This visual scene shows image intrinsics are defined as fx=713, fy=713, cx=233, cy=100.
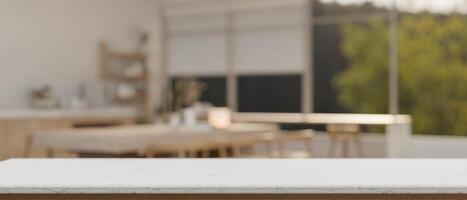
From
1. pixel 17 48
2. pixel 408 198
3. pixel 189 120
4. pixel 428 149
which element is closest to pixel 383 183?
pixel 408 198

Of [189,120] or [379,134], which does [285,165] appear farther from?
[379,134]

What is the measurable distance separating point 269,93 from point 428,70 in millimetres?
2118

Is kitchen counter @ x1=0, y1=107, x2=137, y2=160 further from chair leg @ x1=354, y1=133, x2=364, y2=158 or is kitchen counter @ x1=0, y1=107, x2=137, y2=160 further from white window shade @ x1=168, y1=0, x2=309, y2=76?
chair leg @ x1=354, y1=133, x2=364, y2=158

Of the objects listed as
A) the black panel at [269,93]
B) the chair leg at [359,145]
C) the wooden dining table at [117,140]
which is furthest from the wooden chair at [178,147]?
the black panel at [269,93]

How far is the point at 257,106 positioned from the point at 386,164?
694 cm

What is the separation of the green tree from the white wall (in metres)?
3.22

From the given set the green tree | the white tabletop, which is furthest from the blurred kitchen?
the white tabletop

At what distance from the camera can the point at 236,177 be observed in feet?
7.79

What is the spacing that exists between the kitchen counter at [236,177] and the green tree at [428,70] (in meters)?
5.93

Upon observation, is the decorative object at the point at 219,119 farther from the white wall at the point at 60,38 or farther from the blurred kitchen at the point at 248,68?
the white wall at the point at 60,38

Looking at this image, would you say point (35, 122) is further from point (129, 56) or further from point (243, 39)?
point (243, 39)

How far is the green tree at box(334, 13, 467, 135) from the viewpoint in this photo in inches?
336

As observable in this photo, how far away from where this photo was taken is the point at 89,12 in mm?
9039

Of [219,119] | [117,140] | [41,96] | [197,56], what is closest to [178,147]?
[117,140]
